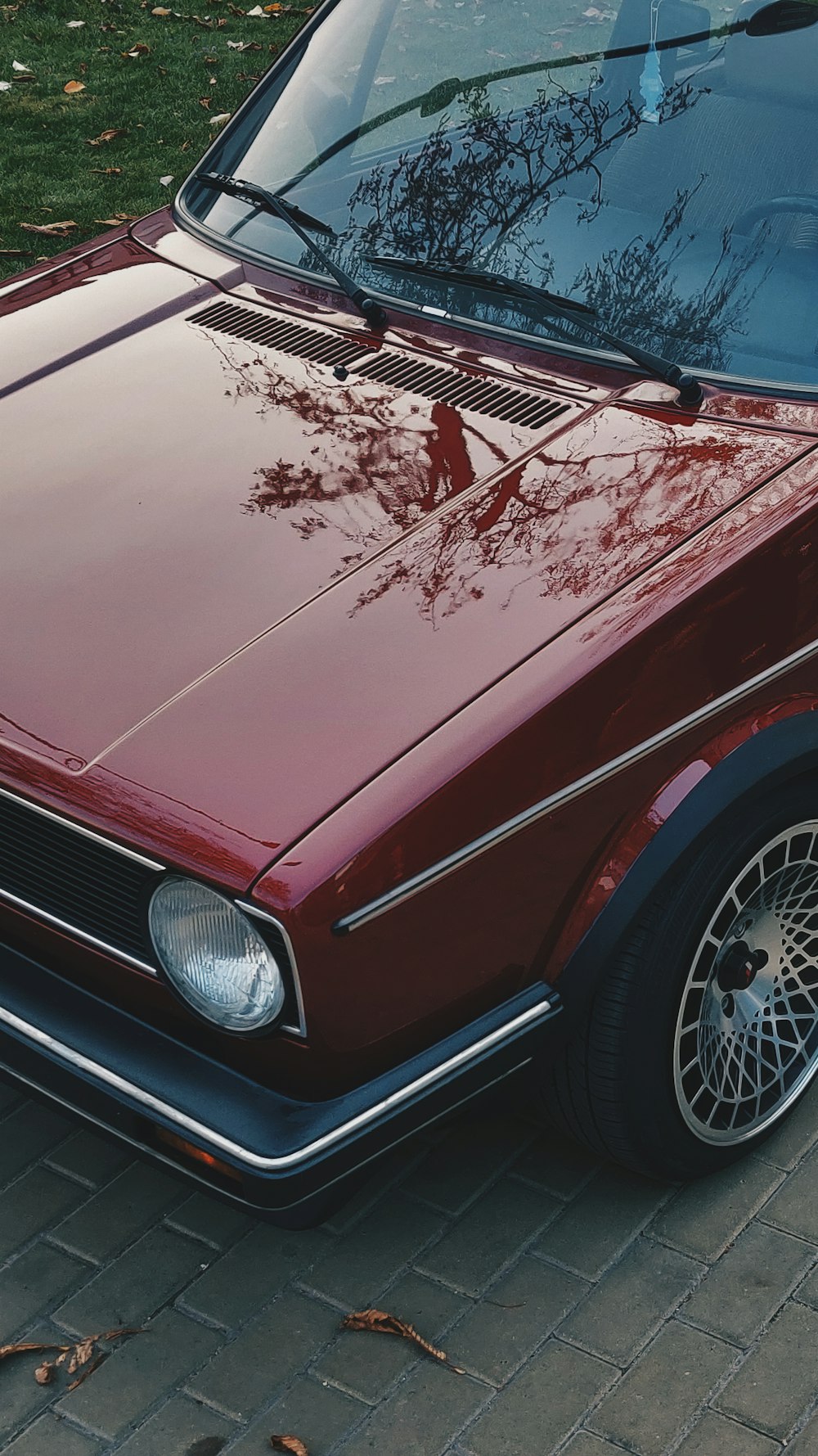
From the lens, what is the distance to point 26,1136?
3.03 meters

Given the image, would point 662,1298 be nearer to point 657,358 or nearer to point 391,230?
point 657,358

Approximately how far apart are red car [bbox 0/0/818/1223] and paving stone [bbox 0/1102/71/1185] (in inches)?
24.3

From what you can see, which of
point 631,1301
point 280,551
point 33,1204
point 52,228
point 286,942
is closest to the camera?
point 286,942

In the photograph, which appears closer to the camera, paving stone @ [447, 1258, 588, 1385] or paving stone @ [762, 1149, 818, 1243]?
paving stone @ [447, 1258, 588, 1385]

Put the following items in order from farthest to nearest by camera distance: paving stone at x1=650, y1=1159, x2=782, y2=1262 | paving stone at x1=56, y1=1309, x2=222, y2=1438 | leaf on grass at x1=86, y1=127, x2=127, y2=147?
leaf on grass at x1=86, y1=127, x2=127, y2=147 → paving stone at x1=650, y1=1159, x2=782, y2=1262 → paving stone at x1=56, y1=1309, x2=222, y2=1438

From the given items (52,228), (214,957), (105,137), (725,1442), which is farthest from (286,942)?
(105,137)

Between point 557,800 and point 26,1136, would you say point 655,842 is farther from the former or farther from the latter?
point 26,1136

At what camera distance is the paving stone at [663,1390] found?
2426 millimetres

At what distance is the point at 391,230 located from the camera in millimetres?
3248

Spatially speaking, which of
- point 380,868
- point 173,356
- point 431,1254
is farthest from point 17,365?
point 431,1254

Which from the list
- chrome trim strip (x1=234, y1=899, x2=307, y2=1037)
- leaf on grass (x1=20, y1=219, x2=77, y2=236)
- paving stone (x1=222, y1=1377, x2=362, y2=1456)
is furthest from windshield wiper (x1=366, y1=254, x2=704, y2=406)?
leaf on grass (x1=20, y1=219, x2=77, y2=236)

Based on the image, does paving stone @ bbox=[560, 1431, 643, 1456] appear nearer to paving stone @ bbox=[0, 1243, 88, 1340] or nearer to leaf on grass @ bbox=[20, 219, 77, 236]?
paving stone @ bbox=[0, 1243, 88, 1340]

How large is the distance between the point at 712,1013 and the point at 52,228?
534 centimetres

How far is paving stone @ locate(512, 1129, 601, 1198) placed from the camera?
9.51 feet
